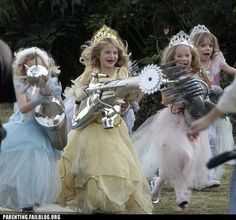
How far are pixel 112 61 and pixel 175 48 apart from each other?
1.80 feet

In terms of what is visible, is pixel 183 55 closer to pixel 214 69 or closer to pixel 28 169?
pixel 28 169

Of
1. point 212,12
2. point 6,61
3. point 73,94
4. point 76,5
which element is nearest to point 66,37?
point 76,5

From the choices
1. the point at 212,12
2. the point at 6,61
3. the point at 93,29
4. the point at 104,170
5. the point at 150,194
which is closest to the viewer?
the point at 6,61

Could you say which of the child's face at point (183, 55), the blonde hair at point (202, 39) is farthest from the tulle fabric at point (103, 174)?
the blonde hair at point (202, 39)

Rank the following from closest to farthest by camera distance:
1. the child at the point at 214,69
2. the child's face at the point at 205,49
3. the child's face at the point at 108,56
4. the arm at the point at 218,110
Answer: the arm at the point at 218,110 < the child's face at the point at 108,56 < the child at the point at 214,69 < the child's face at the point at 205,49

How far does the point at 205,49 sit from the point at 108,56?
188 centimetres

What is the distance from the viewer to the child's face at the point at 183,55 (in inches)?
279

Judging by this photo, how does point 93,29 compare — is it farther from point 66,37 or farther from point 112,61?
point 112,61

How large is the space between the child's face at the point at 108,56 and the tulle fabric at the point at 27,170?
787 millimetres

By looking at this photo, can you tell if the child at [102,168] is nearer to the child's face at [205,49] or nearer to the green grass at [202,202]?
the green grass at [202,202]

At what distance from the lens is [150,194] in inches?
285

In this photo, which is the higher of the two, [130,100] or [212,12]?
[212,12]

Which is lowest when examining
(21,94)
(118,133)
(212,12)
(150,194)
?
(150,194)

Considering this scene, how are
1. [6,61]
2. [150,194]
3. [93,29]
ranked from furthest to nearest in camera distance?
[93,29] → [150,194] → [6,61]
